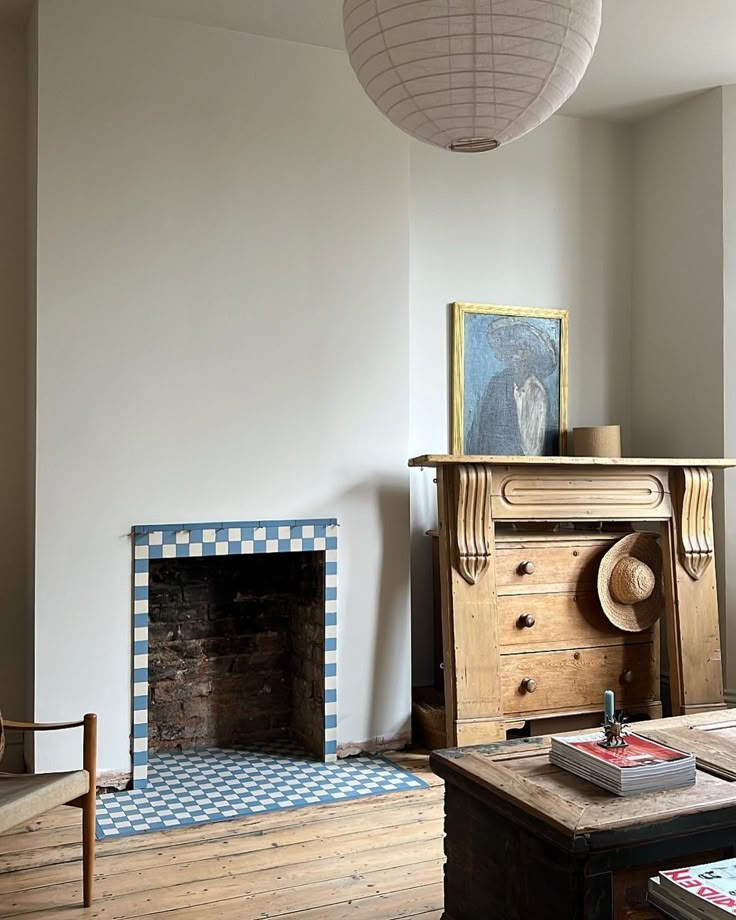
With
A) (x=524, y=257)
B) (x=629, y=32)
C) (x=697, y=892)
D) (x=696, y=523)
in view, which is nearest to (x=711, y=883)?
(x=697, y=892)

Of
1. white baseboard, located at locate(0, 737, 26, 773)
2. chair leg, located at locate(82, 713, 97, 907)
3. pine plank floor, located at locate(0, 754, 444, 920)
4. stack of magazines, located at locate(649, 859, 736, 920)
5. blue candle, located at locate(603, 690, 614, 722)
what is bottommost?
pine plank floor, located at locate(0, 754, 444, 920)

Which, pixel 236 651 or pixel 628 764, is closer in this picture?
pixel 628 764

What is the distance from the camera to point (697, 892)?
63.4 inches

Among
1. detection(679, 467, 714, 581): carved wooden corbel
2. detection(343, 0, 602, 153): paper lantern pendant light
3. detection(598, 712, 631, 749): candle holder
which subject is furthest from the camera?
detection(679, 467, 714, 581): carved wooden corbel

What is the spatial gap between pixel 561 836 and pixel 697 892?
1.10 ft

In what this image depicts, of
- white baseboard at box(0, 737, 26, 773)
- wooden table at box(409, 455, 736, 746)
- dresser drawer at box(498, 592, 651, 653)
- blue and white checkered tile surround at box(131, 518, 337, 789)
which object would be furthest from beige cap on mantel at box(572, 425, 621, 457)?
white baseboard at box(0, 737, 26, 773)

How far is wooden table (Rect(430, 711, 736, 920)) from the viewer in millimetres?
1909

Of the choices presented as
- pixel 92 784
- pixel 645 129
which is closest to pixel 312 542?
pixel 92 784

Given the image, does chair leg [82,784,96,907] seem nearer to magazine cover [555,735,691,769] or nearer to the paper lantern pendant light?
magazine cover [555,735,691,769]

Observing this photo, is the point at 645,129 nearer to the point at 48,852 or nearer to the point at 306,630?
the point at 306,630

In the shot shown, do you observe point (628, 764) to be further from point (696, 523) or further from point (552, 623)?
point (696, 523)

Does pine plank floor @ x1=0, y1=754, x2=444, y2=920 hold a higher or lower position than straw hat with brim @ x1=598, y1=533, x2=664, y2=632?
lower

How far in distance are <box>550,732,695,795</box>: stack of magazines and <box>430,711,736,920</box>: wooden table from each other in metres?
0.02

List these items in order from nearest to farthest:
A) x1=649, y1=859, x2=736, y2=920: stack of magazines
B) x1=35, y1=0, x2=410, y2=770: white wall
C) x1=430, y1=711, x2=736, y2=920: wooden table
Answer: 1. x1=649, y1=859, x2=736, y2=920: stack of magazines
2. x1=430, y1=711, x2=736, y2=920: wooden table
3. x1=35, y1=0, x2=410, y2=770: white wall
